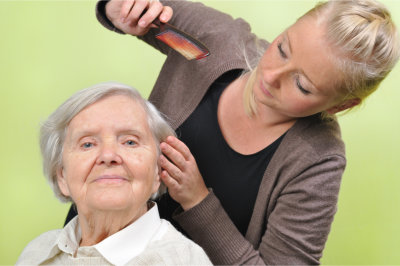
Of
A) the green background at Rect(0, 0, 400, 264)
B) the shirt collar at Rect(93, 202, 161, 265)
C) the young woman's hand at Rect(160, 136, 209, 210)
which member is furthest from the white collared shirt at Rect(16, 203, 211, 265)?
the green background at Rect(0, 0, 400, 264)

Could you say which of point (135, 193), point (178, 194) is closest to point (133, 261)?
point (135, 193)

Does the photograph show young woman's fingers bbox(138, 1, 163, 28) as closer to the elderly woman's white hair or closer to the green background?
the elderly woman's white hair

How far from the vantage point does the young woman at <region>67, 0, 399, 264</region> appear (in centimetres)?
158

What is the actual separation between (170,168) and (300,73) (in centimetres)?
46

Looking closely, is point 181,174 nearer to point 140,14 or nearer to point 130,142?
point 130,142

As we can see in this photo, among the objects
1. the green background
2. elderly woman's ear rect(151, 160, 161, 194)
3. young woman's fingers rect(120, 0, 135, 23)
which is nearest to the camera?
elderly woman's ear rect(151, 160, 161, 194)

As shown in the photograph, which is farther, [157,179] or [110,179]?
[157,179]

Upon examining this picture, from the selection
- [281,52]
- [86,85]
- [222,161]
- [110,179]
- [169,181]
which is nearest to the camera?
[110,179]

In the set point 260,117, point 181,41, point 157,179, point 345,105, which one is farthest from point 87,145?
point 345,105

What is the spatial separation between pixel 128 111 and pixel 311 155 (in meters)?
0.55

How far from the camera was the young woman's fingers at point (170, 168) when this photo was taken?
1695mm

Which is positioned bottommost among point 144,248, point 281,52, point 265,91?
point 144,248

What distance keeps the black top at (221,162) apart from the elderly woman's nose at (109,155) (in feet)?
1.31

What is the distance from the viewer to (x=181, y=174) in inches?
68.4
